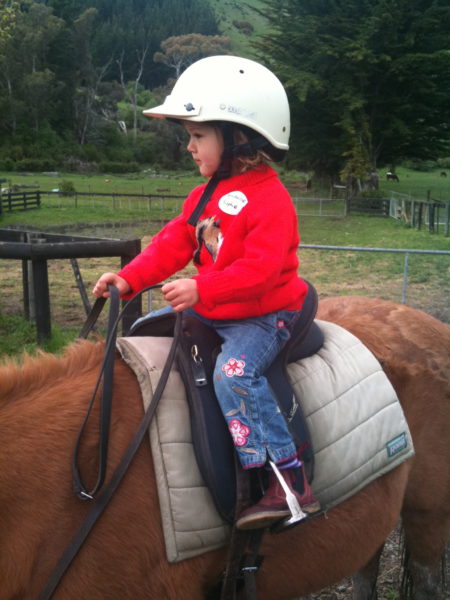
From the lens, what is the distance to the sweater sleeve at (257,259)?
1947 millimetres

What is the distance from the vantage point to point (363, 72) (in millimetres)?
32625

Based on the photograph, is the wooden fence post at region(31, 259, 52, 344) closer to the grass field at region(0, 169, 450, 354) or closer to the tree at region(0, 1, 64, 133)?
the grass field at region(0, 169, 450, 354)

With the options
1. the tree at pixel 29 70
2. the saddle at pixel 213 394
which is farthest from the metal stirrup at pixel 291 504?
the tree at pixel 29 70

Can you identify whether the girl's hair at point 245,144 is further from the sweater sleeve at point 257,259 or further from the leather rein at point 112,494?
the leather rein at point 112,494

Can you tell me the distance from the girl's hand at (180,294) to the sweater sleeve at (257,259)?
33 millimetres

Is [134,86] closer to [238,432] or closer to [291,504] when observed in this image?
[238,432]

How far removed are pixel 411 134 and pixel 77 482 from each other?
1447 inches

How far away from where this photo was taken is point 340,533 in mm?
2229

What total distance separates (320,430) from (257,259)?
754 mm

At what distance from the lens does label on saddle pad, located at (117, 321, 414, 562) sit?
188 cm

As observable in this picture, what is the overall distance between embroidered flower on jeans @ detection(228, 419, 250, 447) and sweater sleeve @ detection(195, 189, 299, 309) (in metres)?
0.41

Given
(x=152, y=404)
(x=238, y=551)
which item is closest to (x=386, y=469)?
(x=238, y=551)

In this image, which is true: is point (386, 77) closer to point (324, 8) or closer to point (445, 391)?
point (324, 8)

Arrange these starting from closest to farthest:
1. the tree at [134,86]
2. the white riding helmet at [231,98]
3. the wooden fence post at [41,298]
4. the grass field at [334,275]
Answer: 1. the white riding helmet at [231,98]
2. the wooden fence post at [41,298]
3. the grass field at [334,275]
4. the tree at [134,86]
